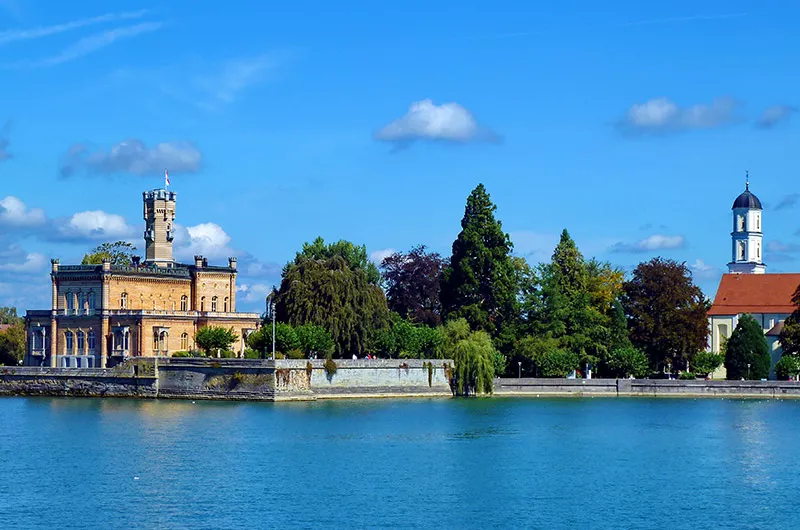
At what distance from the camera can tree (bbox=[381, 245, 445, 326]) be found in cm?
8719

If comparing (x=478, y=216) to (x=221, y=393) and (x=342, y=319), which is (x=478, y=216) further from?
(x=221, y=393)

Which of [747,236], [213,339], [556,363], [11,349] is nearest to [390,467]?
[213,339]

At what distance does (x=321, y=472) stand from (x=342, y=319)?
31.4 m

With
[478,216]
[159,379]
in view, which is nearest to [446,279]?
[478,216]

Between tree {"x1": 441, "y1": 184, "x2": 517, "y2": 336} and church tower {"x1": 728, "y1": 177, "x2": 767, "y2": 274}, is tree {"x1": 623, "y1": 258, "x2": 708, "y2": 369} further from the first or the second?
church tower {"x1": 728, "y1": 177, "x2": 767, "y2": 274}

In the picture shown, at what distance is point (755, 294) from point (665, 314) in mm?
16094

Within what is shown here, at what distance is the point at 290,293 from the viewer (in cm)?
7256

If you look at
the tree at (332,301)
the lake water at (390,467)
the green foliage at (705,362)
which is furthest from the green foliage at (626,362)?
the lake water at (390,467)

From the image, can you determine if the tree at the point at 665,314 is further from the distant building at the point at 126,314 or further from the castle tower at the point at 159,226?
the castle tower at the point at 159,226

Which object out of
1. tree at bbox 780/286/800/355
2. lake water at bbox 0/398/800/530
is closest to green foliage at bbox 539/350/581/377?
lake water at bbox 0/398/800/530

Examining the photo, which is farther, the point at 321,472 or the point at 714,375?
the point at 714,375

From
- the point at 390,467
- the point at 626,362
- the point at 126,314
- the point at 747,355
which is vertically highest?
the point at 126,314

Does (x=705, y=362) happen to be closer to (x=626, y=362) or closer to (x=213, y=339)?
(x=626, y=362)

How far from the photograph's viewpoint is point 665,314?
3204 inches
